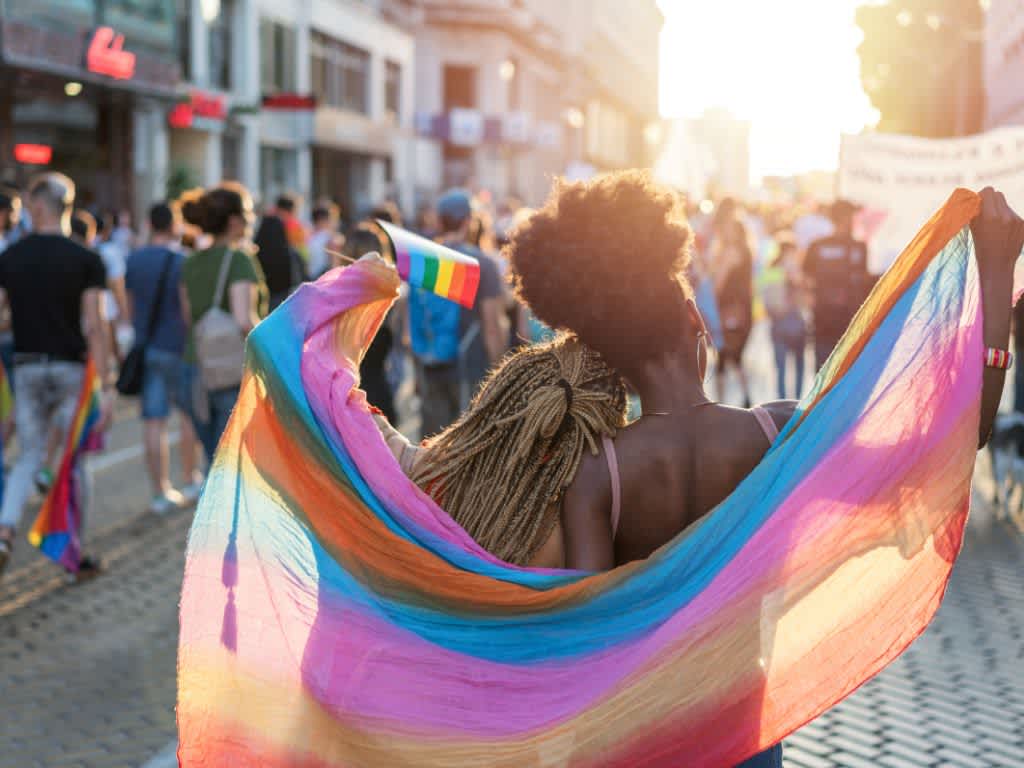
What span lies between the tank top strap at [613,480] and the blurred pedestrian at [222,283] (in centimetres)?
595

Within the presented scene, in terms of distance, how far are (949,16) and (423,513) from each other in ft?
189

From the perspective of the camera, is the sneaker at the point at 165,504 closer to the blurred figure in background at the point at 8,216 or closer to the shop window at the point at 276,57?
the blurred figure in background at the point at 8,216

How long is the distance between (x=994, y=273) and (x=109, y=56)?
26.9 meters

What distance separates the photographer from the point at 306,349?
3447mm

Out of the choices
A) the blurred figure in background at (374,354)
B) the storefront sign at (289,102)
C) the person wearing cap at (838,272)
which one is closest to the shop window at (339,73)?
the storefront sign at (289,102)

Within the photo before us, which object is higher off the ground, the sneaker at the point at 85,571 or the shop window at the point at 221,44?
the shop window at the point at 221,44

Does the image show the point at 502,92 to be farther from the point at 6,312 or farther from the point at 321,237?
the point at 6,312

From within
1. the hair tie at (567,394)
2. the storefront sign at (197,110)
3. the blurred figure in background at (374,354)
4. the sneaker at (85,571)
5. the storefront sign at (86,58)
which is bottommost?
the sneaker at (85,571)

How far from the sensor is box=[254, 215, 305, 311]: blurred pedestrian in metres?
11.7

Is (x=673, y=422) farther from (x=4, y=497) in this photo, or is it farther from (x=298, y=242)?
(x=298, y=242)

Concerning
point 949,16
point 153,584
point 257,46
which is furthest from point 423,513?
point 949,16

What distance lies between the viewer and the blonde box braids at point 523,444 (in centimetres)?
307

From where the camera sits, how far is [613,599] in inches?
118

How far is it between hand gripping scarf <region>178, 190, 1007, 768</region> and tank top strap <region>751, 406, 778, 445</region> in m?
0.05
